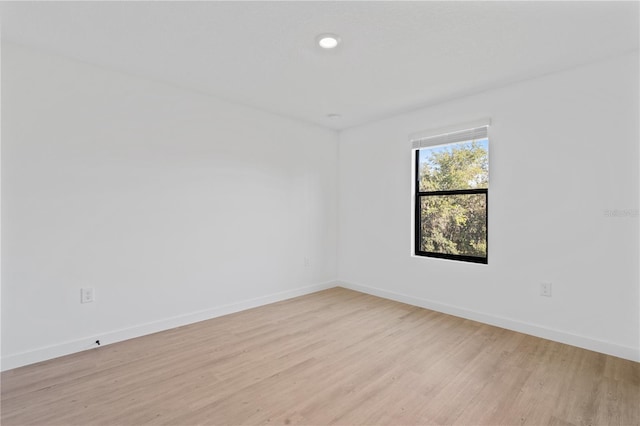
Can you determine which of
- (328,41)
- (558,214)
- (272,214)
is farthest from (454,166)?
(272,214)

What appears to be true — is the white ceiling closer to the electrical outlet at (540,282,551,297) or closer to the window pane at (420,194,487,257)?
the window pane at (420,194,487,257)

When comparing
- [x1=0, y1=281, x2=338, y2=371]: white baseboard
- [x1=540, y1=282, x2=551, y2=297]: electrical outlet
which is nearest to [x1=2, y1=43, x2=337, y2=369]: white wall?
[x1=0, y1=281, x2=338, y2=371]: white baseboard

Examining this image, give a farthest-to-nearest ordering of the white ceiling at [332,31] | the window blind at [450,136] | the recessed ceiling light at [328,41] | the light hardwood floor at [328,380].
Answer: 1. the window blind at [450,136]
2. the recessed ceiling light at [328,41]
3. the white ceiling at [332,31]
4. the light hardwood floor at [328,380]

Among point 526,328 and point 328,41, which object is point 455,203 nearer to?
point 526,328

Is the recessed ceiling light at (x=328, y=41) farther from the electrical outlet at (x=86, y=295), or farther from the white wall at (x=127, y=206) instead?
the electrical outlet at (x=86, y=295)

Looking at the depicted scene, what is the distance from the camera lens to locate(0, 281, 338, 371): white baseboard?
2.27 metres

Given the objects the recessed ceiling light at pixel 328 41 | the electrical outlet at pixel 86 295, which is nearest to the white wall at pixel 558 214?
the recessed ceiling light at pixel 328 41

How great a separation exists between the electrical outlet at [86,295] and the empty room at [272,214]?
11mm

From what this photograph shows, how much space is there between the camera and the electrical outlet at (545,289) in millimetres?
2762

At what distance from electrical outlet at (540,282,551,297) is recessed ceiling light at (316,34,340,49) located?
2744 millimetres

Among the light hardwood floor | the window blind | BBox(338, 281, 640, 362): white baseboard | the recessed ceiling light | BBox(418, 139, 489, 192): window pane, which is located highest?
the recessed ceiling light

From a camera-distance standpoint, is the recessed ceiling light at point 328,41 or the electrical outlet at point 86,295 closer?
the recessed ceiling light at point 328,41

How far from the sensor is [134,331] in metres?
2.77

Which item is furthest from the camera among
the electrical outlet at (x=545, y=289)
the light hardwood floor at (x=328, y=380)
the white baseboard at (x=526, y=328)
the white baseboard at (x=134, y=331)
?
the electrical outlet at (x=545, y=289)
